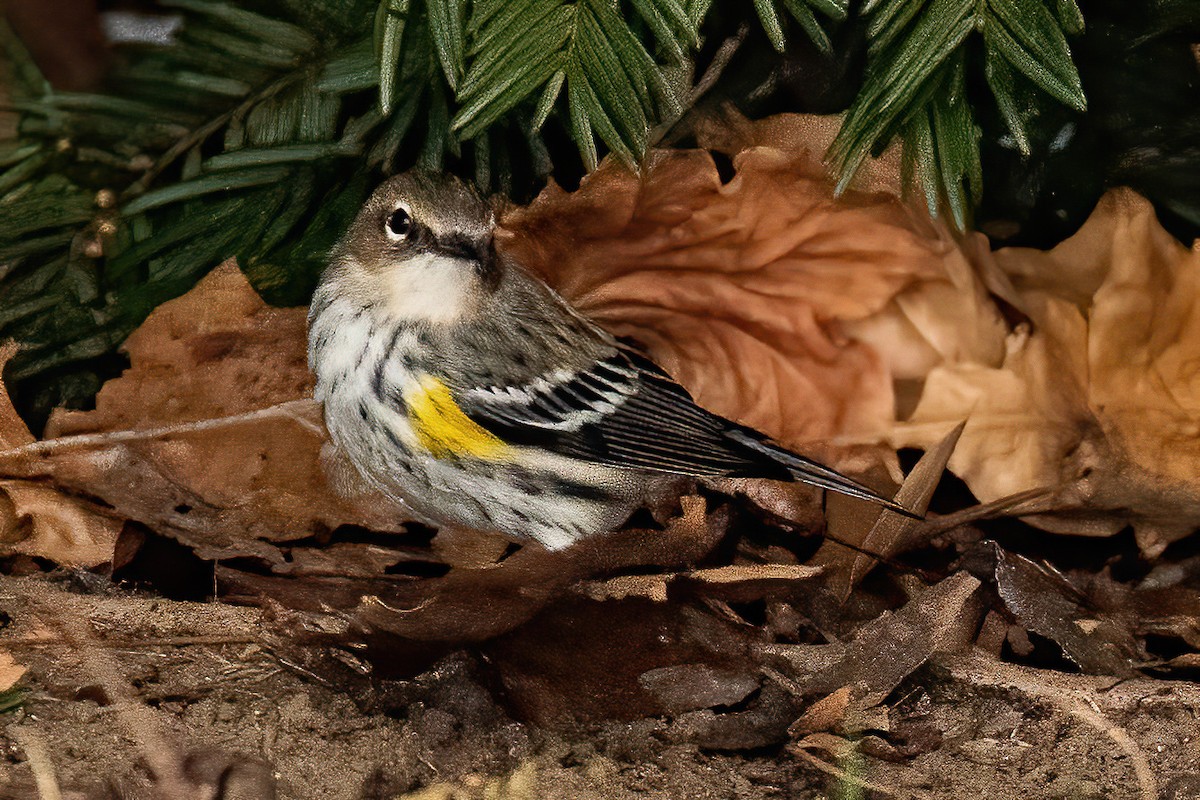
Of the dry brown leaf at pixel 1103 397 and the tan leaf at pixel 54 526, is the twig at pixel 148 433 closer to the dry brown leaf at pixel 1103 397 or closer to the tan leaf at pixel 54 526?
the tan leaf at pixel 54 526

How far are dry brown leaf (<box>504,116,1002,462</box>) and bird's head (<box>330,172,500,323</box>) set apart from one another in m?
0.23

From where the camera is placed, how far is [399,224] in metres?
1.99

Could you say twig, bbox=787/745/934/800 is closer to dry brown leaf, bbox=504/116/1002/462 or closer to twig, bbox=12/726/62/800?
dry brown leaf, bbox=504/116/1002/462

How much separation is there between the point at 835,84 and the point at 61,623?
154 cm

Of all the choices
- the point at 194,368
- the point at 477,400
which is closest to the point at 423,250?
the point at 477,400

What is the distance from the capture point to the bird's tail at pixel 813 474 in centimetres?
203

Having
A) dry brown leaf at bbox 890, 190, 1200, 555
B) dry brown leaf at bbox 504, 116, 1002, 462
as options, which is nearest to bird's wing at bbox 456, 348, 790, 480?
dry brown leaf at bbox 504, 116, 1002, 462

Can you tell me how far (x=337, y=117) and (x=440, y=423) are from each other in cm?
58

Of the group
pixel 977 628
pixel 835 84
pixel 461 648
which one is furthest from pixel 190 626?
pixel 835 84

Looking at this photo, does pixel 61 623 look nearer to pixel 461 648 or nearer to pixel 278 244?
pixel 461 648

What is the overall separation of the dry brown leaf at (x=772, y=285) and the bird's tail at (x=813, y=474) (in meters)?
0.19

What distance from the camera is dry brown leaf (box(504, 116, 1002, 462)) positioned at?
2191 millimetres

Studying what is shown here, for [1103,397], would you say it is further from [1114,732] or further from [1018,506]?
[1114,732]

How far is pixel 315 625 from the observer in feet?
6.01
